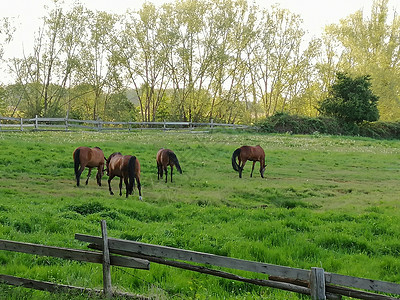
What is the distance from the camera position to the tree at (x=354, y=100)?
153ft

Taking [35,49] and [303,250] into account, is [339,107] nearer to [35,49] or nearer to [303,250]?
[35,49]

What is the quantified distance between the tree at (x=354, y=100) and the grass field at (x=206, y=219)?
2880cm

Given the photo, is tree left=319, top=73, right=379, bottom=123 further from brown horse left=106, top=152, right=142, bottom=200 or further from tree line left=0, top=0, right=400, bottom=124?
brown horse left=106, top=152, right=142, bottom=200

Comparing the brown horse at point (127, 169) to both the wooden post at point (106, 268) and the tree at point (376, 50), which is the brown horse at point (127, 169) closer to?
the wooden post at point (106, 268)

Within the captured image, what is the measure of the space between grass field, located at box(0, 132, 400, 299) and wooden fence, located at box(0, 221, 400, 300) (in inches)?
17.6

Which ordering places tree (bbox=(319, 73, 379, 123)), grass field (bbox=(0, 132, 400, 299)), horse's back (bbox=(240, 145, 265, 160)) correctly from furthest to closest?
tree (bbox=(319, 73, 379, 123)), horse's back (bbox=(240, 145, 265, 160)), grass field (bbox=(0, 132, 400, 299))

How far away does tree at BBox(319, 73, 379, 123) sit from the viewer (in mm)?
46781

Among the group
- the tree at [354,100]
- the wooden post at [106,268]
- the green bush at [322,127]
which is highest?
the tree at [354,100]

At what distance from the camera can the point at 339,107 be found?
157 ft

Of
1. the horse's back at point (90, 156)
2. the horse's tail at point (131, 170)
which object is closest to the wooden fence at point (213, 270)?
the horse's tail at point (131, 170)

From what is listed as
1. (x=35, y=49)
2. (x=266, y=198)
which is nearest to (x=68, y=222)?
(x=266, y=198)

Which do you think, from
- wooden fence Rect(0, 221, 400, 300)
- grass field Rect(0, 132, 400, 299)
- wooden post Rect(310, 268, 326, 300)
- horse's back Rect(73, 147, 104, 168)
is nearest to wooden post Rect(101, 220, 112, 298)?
wooden fence Rect(0, 221, 400, 300)

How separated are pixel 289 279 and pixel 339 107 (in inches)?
1828

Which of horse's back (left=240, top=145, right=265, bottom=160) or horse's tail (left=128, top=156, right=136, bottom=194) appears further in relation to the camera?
horse's back (left=240, top=145, right=265, bottom=160)
